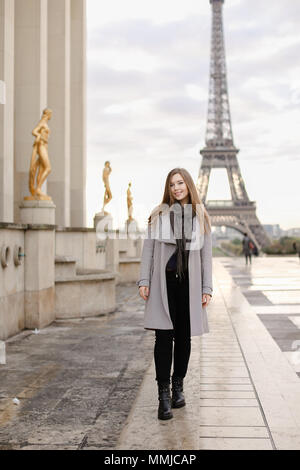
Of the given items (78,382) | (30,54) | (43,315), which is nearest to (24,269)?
(43,315)

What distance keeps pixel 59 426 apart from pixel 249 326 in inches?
206

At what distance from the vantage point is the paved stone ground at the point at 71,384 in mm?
3971

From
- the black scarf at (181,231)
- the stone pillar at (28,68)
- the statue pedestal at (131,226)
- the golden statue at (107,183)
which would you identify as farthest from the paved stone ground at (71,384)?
the statue pedestal at (131,226)

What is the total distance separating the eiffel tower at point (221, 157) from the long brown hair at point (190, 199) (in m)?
56.5

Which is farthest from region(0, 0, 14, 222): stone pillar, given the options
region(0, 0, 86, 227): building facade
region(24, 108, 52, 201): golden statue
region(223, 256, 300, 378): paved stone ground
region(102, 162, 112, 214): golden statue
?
region(223, 256, 300, 378): paved stone ground

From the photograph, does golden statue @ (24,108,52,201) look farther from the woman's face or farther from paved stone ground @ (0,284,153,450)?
the woman's face

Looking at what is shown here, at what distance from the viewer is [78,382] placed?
5445 millimetres

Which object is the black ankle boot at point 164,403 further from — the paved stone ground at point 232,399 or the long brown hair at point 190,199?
the long brown hair at point 190,199

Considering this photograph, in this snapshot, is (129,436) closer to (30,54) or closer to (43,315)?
(43,315)

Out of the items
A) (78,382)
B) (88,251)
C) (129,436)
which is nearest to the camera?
(129,436)

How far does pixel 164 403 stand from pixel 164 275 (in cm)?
100

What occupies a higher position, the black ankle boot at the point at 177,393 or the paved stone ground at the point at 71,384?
the black ankle boot at the point at 177,393

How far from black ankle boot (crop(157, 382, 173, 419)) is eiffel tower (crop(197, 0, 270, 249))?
56867 mm

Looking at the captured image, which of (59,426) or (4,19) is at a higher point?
(4,19)
